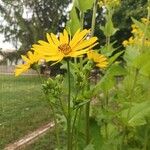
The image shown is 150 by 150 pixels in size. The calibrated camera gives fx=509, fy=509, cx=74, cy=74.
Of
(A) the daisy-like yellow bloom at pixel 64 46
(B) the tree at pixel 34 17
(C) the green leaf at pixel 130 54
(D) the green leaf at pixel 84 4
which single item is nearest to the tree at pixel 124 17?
(B) the tree at pixel 34 17

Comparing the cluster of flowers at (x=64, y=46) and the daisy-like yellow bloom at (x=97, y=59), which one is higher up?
the cluster of flowers at (x=64, y=46)

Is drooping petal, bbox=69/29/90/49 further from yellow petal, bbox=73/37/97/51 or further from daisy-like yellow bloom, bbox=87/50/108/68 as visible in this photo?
daisy-like yellow bloom, bbox=87/50/108/68

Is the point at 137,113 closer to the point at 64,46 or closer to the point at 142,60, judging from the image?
the point at 142,60

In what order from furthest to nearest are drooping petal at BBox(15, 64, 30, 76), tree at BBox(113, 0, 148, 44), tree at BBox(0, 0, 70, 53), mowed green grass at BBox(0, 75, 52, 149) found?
tree at BBox(0, 0, 70, 53) → tree at BBox(113, 0, 148, 44) → mowed green grass at BBox(0, 75, 52, 149) → drooping petal at BBox(15, 64, 30, 76)

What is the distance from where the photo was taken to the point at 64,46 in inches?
44.4

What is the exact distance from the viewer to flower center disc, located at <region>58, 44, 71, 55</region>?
44.0 inches

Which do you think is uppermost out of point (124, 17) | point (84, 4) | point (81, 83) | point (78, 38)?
point (124, 17)

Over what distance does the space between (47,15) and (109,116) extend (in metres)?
32.5

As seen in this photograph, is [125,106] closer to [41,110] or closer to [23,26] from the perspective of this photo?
[41,110]

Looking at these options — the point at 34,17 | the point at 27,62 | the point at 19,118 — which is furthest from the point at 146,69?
the point at 34,17

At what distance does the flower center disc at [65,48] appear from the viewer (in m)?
1.12

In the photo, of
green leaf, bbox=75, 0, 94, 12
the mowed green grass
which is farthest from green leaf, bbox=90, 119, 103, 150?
the mowed green grass

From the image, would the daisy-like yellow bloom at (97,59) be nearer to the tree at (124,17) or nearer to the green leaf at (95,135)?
the green leaf at (95,135)

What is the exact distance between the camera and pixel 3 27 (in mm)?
36375
